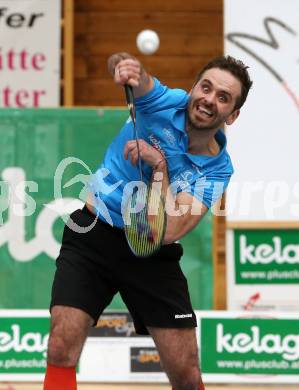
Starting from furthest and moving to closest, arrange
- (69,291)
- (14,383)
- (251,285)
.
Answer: (251,285) < (14,383) < (69,291)

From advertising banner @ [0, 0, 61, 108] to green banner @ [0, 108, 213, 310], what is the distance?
152 cm

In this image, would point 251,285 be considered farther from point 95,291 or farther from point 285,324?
point 95,291

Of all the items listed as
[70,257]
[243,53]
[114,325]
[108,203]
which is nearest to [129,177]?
[108,203]

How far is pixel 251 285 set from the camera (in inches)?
272

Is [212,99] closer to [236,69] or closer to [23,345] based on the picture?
[236,69]

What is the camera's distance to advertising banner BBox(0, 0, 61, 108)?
8227 mm

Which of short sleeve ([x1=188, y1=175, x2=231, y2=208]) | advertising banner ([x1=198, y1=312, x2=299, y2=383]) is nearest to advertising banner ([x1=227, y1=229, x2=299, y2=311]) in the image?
advertising banner ([x1=198, y1=312, x2=299, y2=383])

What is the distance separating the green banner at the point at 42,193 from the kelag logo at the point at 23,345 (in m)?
0.12

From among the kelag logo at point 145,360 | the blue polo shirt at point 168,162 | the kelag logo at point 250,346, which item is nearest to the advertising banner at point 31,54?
the kelag logo at point 145,360

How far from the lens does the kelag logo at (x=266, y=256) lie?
6.89 metres

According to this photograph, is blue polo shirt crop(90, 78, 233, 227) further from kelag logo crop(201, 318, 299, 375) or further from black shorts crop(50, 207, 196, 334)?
kelag logo crop(201, 318, 299, 375)

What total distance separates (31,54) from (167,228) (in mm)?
4115

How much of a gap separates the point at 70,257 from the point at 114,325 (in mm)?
2046

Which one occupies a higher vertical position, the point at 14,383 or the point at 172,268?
the point at 172,268
